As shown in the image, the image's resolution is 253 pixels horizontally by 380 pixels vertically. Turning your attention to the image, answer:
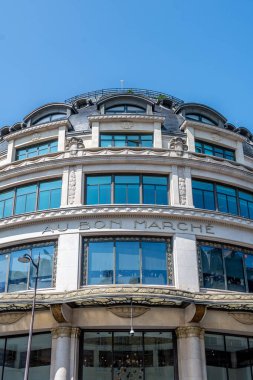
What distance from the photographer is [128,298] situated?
2097cm

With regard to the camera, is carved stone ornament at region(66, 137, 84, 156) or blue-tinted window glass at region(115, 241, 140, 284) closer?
blue-tinted window glass at region(115, 241, 140, 284)

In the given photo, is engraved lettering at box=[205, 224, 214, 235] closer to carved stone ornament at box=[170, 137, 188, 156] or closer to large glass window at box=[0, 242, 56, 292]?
carved stone ornament at box=[170, 137, 188, 156]

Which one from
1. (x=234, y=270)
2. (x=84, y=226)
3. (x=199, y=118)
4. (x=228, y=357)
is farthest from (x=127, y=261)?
(x=199, y=118)

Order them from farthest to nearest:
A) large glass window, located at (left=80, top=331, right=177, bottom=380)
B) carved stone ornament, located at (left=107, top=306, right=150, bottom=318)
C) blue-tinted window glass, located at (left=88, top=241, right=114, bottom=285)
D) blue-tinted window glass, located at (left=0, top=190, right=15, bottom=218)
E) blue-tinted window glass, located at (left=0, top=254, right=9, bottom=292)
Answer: blue-tinted window glass, located at (left=0, top=190, right=15, bottom=218), blue-tinted window glass, located at (left=0, top=254, right=9, bottom=292), blue-tinted window glass, located at (left=88, top=241, right=114, bottom=285), carved stone ornament, located at (left=107, top=306, right=150, bottom=318), large glass window, located at (left=80, top=331, right=177, bottom=380)

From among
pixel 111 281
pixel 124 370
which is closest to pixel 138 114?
pixel 111 281

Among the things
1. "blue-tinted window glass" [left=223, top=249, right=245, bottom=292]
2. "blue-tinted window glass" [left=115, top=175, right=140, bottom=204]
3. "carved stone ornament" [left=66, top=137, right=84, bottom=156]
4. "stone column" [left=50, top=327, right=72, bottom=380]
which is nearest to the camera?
"stone column" [left=50, top=327, right=72, bottom=380]

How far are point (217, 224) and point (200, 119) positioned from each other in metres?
9.85

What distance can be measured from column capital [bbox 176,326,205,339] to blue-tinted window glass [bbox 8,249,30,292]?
8.42m

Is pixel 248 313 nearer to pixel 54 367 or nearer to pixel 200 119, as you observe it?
pixel 54 367

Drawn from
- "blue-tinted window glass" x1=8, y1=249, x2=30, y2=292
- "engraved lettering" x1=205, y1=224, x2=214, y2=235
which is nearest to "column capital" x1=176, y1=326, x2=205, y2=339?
"engraved lettering" x1=205, y1=224, x2=214, y2=235

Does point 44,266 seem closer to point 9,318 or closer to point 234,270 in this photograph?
point 9,318

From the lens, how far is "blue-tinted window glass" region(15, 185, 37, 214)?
88.9 ft

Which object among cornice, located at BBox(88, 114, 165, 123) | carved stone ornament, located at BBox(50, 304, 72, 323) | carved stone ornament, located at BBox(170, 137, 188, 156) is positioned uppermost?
cornice, located at BBox(88, 114, 165, 123)

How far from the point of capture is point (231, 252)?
2588 centimetres
